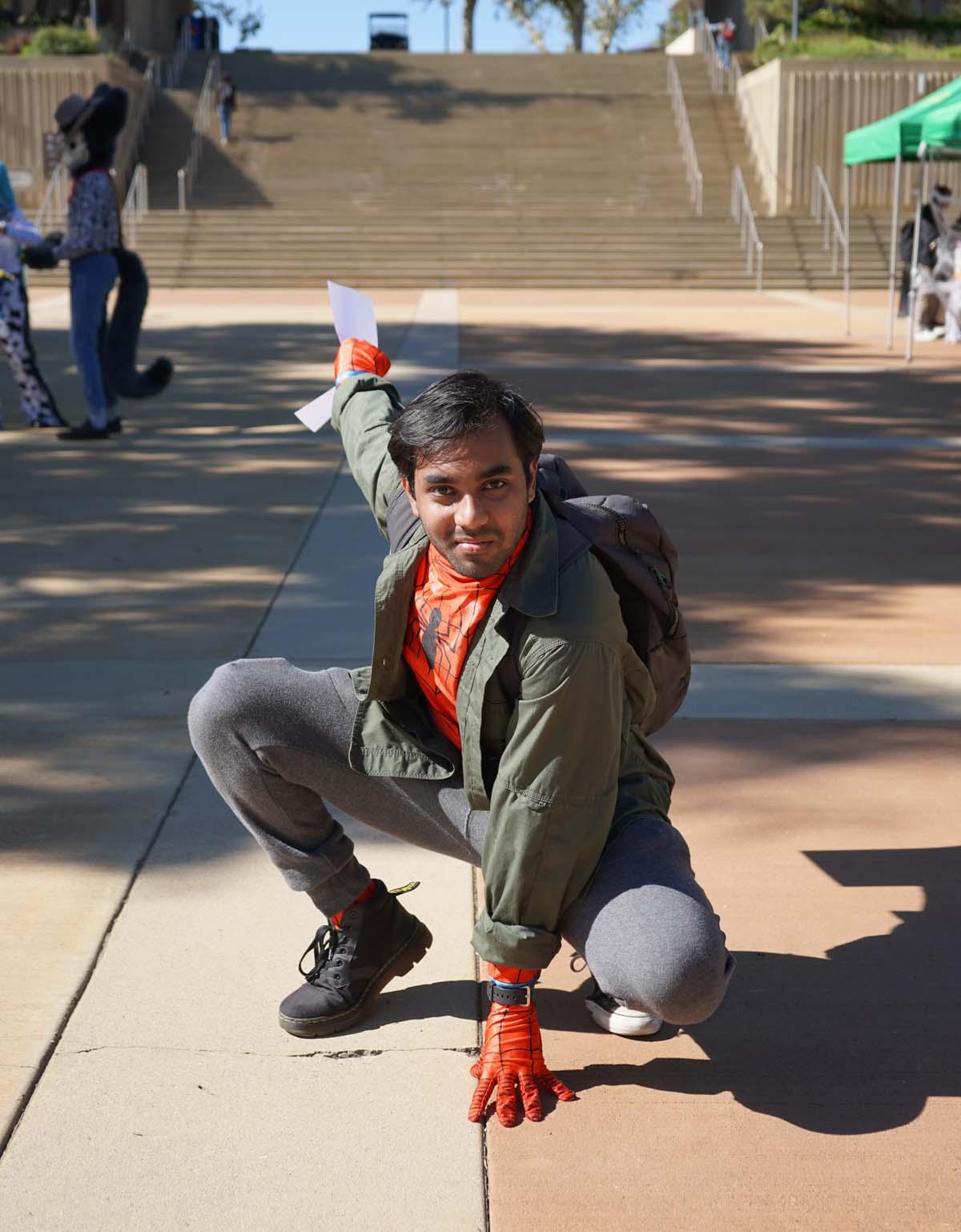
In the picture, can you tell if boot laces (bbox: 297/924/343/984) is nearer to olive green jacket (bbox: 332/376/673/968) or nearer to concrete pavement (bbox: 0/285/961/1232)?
concrete pavement (bbox: 0/285/961/1232)

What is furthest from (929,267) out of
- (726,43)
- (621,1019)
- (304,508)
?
(726,43)

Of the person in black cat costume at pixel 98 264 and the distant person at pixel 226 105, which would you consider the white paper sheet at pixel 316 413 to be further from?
the distant person at pixel 226 105

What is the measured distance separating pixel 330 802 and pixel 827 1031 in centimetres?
105

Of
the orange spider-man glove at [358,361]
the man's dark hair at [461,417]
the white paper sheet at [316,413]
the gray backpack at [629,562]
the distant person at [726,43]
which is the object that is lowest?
the gray backpack at [629,562]

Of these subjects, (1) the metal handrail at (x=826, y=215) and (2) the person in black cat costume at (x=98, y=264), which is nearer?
(2) the person in black cat costume at (x=98, y=264)

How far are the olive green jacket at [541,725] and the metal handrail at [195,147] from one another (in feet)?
92.7

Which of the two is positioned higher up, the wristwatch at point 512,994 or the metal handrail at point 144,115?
the metal handrail at point 144,115

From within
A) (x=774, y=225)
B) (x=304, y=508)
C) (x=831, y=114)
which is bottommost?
(x=774, y=225)

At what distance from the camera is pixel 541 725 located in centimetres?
248

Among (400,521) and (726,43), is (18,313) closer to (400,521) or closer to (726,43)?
(400,521)

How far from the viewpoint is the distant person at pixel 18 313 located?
963 centimetres

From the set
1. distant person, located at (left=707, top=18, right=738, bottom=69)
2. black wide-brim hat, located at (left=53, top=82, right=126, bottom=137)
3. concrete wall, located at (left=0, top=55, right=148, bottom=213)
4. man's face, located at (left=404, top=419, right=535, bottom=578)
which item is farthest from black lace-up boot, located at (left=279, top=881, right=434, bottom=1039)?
distant person, located at (left=707, top=18, right=738, bottom=69)

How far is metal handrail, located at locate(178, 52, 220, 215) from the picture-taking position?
3158cm

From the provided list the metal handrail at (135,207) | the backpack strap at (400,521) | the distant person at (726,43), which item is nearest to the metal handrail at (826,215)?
the distant person at (726,43)
